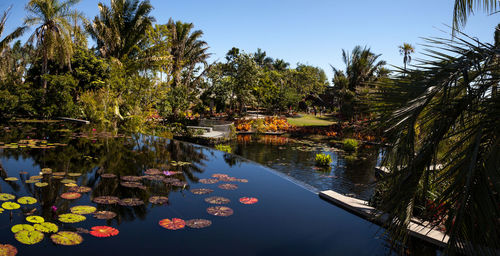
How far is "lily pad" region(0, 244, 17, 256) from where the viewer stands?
267cm

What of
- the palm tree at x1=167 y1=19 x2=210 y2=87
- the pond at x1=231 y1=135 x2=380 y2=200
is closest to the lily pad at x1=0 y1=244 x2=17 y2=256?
the pond at x1=231 y1=135 x2=380 y2=200

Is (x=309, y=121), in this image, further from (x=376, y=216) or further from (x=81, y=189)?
(x=81, y=189)

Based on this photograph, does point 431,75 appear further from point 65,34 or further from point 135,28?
point 135,28

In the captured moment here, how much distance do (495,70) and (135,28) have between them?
21442mm

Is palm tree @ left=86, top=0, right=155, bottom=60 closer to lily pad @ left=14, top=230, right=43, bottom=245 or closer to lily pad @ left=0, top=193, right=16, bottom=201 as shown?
lily pad @ left=0, top=193, right=16, bottom=201

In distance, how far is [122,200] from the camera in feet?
14.1

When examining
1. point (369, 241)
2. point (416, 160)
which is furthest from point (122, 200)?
point (416, 160)

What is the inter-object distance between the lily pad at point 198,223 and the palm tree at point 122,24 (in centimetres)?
1816

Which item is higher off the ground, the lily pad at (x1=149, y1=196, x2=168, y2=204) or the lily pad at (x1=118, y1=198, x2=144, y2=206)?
the lily pad at (x1=118, y1=198, x2=144, y2=206)

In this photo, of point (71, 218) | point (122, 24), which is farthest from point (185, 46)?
point (71, 218)

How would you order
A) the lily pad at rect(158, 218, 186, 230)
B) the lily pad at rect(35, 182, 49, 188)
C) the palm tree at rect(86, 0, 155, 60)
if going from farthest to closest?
1. the palm tree at rect(86, 0, 155, 60)
2. the lily pad at rect(35, 182, 49, 188)
3. the lily pad at rect(158, 218, 186, 230)

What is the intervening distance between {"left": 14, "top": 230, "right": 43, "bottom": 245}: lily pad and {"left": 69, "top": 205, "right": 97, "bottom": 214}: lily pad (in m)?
0.60

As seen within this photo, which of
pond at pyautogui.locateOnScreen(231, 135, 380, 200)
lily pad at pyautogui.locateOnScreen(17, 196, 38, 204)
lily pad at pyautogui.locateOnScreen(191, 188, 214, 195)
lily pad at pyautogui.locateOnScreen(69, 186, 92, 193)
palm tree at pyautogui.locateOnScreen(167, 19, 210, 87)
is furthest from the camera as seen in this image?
palm tree at pyautogui.locateOnScreen(167, 19, 210, 87)

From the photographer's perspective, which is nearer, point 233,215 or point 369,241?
point 369,241
